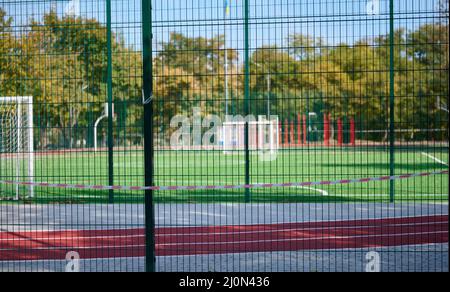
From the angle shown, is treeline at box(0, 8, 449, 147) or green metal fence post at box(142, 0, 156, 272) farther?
treeline at box(0, 8, 449, 147)

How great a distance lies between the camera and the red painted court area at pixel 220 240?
937cm

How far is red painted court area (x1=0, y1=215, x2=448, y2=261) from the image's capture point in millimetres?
9367

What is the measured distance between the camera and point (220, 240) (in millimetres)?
10344

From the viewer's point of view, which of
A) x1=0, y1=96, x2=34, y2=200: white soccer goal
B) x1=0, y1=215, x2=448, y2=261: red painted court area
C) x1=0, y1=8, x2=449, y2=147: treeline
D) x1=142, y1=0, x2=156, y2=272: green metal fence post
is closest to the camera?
x1=142, y1=0, x2=156, y2=272: green metal fence post

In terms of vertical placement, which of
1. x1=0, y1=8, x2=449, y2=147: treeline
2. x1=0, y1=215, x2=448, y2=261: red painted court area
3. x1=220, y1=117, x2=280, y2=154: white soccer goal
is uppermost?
x1=0, y1=8, x2=449, y2=147: treeline

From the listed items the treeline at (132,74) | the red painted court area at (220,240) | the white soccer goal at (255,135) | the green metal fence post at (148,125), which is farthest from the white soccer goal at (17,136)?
the green metal fence post at (148,125)

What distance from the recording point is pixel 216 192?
56.2 ft

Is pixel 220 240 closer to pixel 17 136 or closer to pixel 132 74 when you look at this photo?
pixel 17 136

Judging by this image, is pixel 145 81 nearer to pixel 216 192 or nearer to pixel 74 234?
pixel 74 234

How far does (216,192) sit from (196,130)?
51.8 ft

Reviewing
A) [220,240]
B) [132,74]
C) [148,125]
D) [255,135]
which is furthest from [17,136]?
[148,125]

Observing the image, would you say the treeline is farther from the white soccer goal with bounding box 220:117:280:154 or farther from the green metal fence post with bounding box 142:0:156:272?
the green metal fence post with bounding box 142:0:156:272

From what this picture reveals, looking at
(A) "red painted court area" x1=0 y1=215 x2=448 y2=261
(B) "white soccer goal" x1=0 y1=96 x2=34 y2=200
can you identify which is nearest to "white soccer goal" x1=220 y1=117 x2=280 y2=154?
(A) "red painted court area" x1=0 y1=215 x2=448 y2=261

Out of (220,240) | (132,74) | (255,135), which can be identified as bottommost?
(220,240)
